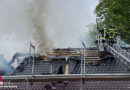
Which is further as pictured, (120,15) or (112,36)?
(120,15)

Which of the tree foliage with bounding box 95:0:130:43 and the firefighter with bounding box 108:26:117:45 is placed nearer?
the firefighter with bounding box 108:26:117:45

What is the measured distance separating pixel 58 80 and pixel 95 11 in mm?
17257

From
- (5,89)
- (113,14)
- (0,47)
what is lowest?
(5,89)

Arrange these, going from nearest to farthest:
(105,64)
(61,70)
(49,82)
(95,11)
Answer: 1. (49,82)
2. (61,70)
3. (105,64)
4. (95,11)

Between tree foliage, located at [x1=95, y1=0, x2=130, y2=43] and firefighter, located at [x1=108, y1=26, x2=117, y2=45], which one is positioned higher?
tree foliage, located at [x1=95, y1=0, x2=130, y2=43]

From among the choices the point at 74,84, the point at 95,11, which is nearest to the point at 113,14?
the point at 95,11

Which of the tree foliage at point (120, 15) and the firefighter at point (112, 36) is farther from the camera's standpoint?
the tree foliage at point (120, 15)

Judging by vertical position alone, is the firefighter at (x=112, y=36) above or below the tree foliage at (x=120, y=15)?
below

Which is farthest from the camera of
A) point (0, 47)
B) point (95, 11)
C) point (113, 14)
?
point (95, 11)

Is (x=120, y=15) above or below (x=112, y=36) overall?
above

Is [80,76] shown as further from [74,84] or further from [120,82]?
[120,82]

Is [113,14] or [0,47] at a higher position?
[113,14]

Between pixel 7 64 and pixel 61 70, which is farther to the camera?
pixel 7 64

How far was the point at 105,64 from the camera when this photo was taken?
11.1 metres
